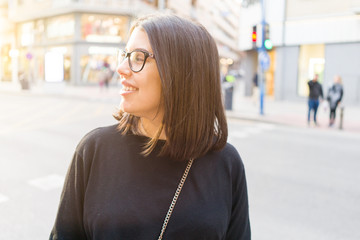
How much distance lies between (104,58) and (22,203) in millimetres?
30805

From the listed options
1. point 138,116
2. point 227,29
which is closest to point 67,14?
point 138,116

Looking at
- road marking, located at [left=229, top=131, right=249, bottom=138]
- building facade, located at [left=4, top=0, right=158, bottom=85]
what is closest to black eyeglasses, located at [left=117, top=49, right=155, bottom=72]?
road marking, located at [left=229, top=131, right=249, bottom=138]

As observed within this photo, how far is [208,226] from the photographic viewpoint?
5.03 feet

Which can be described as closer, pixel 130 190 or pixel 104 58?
pixel 130 190

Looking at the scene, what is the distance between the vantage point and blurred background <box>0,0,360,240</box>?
15.7 ft

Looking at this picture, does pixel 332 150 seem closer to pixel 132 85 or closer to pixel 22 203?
pixel 22 203

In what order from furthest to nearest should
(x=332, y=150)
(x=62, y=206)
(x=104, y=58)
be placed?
(x=104, y=58) < (x=332, y=150) < (x=62, y=206)

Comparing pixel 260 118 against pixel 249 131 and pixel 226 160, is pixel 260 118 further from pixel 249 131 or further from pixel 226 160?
pixel 226 160

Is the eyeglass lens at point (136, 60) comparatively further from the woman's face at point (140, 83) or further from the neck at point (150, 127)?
the neck at point (150, 127)

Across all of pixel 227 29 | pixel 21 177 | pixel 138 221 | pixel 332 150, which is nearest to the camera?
pixel 138 221

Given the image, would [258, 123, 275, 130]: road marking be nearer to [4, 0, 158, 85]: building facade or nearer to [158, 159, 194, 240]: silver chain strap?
[158, 159, 194, 240]: silver chain strap

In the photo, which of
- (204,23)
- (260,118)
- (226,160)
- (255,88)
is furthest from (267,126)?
(226,160)

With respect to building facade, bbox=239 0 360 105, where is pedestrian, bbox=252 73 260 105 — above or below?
below

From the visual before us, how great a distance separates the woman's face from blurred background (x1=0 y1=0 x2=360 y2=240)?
0.59 m
